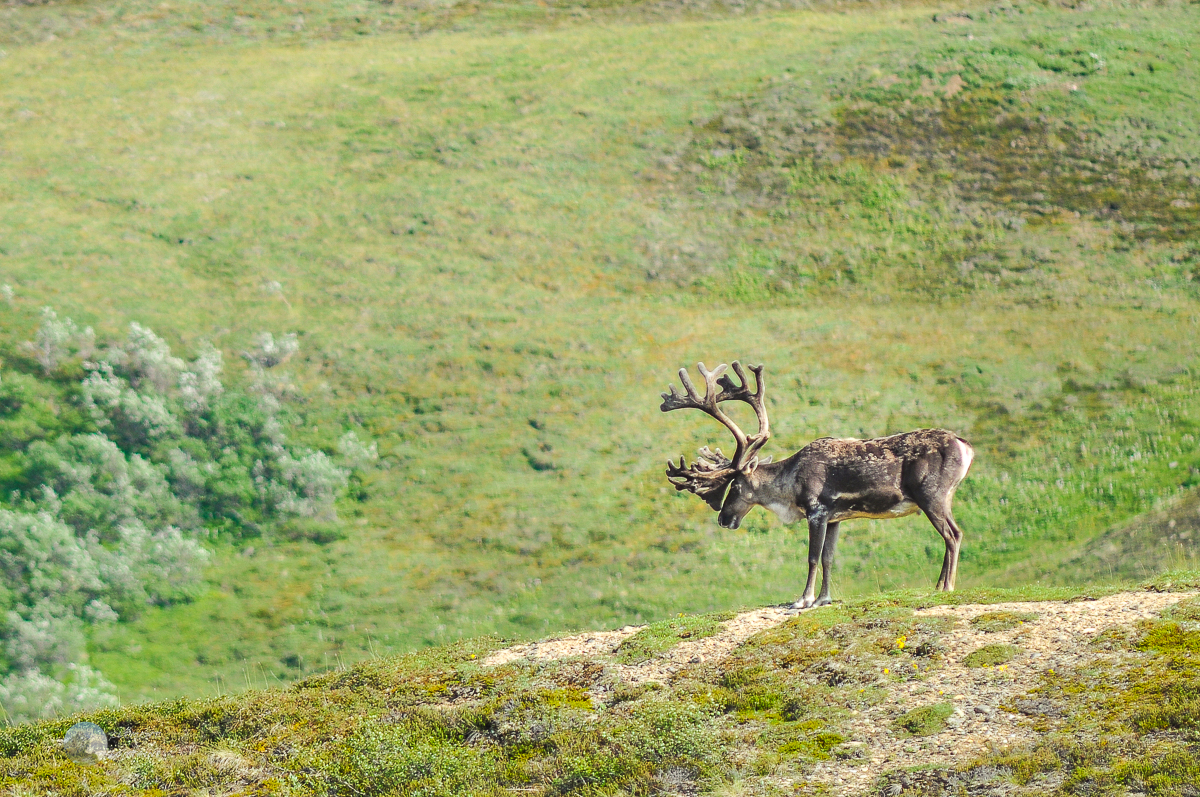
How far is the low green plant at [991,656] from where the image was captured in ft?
40.9

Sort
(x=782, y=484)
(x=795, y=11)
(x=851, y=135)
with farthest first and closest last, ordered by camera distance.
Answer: (x=795, y=11) → (x=851, y=135) → (x=782, y=484)

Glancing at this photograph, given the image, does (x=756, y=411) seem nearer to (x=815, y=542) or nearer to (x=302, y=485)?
(x=815, y=542)

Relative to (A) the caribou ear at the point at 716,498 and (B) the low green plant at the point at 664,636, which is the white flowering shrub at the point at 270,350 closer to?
(A) the caribou ear at the point at 716,498

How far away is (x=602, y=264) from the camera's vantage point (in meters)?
43.2

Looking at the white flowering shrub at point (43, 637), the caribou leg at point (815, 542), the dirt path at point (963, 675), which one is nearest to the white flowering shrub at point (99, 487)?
the white flowering shrub at point (43, 637)

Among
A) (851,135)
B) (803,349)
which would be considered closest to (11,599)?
(803,349)

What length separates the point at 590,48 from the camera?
196 feet

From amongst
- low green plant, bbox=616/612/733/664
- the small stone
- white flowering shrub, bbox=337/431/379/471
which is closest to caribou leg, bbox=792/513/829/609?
low green plant, bbox=616/612/733/664

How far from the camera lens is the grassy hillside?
A: 2867 centimetres

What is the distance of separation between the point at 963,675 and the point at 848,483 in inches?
210

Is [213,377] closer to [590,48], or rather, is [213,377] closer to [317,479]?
[317,479]

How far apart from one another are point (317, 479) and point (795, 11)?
4755cm

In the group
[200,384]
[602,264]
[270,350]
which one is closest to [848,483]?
[200,384]

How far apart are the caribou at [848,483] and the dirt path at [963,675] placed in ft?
7.46
